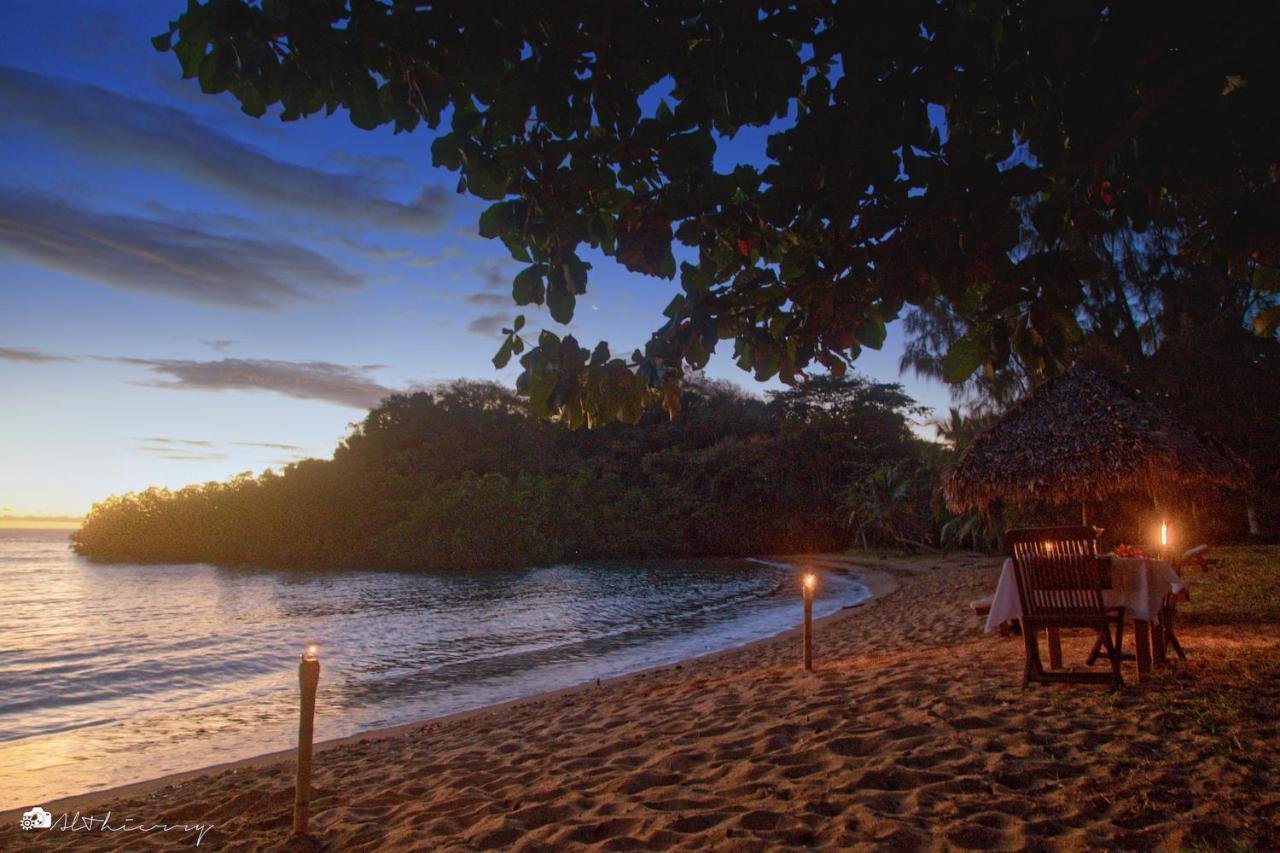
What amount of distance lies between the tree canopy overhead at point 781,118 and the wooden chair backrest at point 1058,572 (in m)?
2.26

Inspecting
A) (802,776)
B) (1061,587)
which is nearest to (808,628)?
(1061,587)

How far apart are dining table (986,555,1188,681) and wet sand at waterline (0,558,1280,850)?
0.23m

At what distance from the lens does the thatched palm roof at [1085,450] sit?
8.80 meters

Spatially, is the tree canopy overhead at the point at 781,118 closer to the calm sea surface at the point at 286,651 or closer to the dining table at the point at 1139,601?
the dining table at the point at 1139,601

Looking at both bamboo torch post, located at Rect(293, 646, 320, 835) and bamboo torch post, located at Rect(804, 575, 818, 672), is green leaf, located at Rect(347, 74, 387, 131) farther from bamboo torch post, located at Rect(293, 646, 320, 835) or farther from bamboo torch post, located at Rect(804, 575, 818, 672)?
bamboo torch post, located at Rect(804, 575, 818, 672)

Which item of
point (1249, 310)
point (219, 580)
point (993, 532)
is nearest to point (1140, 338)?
point (1249, 310)

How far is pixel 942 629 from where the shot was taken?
8.95 meters

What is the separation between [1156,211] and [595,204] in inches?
97.4

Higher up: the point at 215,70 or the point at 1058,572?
the point at 215,70

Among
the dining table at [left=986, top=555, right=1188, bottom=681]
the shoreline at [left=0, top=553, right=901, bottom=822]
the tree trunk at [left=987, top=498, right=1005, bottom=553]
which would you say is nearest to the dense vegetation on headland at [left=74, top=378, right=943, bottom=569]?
the tree trunk at [left=987, top=498, right=1005, bottom=553]

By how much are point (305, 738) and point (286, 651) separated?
1048cm

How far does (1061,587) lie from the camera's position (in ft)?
15.5

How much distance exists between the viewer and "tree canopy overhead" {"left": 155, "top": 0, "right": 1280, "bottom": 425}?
91.2 inches

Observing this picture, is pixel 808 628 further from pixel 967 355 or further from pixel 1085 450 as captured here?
pixel 1085 450
